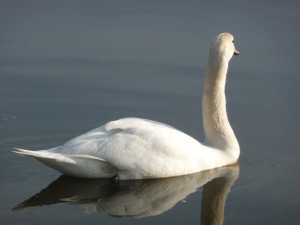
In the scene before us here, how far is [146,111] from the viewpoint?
9.94 meters

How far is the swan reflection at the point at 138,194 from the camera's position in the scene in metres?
7.23

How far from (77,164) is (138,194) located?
69 centimetres

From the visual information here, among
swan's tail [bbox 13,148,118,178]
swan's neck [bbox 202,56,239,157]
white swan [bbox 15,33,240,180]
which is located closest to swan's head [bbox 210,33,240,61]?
swan's neck [bbox 202,56,239,157]

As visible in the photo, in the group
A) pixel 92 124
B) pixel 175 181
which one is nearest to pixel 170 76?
pixel 92 124

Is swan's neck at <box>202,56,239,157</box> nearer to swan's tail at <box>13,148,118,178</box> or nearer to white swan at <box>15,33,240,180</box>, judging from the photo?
white swan at <box>15,33,240,180</box>

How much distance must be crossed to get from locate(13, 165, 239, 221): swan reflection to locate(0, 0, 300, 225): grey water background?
10 centimetres

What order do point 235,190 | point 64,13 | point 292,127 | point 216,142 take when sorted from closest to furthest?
point 235,190, point 216,142, point 292,127, point 64,13

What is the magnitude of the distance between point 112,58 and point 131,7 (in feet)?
10.9

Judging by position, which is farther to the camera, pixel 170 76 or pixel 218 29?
Answer: pixel 218 29

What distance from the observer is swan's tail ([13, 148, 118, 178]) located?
7.71m

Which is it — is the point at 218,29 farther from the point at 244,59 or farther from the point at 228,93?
the point at 228,93

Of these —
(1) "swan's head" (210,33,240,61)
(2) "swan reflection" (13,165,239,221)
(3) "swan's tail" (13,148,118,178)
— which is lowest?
(2) "swan reflection" (13,165,239,221)

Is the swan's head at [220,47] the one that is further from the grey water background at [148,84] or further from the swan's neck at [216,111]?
the grey water background at [148,84]

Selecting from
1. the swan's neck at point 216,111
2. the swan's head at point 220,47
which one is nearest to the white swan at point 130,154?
the swan's neck at point 216,111
